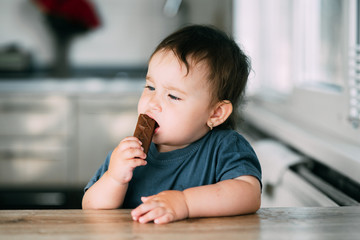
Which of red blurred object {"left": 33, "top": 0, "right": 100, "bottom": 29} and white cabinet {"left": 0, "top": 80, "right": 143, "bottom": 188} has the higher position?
red blurred object {"left": 33, "top": 0, "right": 100, "bottom": 29}

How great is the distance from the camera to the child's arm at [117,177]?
870 millimetres

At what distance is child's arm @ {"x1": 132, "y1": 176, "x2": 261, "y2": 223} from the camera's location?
75cm

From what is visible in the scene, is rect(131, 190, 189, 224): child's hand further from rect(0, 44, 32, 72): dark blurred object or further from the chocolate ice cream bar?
rect(0, 44, 32, 72): dark blurred object

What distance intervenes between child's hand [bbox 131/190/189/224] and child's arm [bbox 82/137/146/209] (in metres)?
0.10

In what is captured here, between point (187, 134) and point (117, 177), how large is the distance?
18 centimetres

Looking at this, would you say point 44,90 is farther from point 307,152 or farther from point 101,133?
point 307,152

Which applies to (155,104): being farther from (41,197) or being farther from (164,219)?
(41,197)

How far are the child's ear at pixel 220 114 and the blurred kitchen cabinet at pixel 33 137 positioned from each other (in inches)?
88.7

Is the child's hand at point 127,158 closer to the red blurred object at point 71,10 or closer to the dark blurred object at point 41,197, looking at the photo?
the dark blurred object at point 41,197

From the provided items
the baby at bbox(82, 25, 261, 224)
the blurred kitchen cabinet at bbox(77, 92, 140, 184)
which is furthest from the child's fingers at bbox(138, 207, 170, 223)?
the blurred kitchen cabinet at bbox(77, 92, 140, 184)

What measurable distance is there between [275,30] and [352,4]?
3.51ft

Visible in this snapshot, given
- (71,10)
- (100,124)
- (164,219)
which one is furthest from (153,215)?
(71,10)

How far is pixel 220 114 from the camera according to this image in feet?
3.42

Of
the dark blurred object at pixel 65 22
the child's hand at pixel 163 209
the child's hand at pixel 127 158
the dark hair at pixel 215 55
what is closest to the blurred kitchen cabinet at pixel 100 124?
the dark blurred object at pixel 65 22
